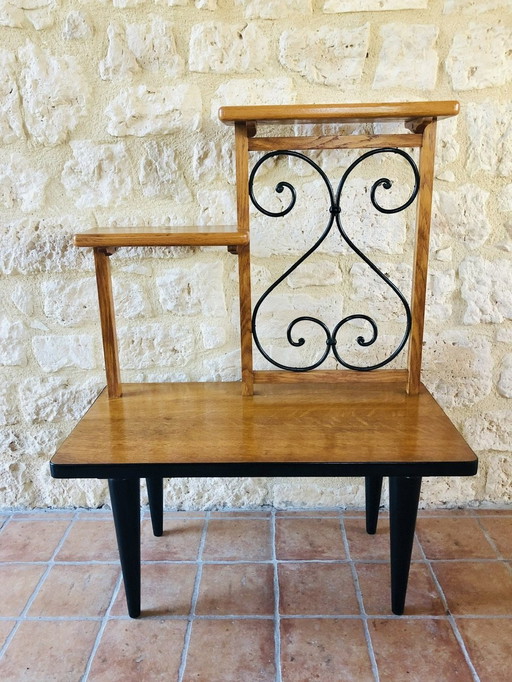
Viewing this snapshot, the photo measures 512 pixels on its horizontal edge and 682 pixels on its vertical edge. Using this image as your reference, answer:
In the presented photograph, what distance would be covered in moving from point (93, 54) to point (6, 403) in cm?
111

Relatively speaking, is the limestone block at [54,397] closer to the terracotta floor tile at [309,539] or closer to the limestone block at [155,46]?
the terracotta floor tile at [309,539]

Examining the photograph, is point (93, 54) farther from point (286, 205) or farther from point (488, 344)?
point (488, 344)

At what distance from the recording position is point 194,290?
166 cm

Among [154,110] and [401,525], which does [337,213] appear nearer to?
[154,110]

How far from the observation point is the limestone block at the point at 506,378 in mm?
1699

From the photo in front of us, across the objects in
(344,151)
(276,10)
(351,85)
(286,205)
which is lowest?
(286,205)

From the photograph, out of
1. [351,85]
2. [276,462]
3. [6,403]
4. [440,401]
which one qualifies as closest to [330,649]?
[276,462]

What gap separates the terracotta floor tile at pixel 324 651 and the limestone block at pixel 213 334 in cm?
81

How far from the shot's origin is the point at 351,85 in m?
1.49

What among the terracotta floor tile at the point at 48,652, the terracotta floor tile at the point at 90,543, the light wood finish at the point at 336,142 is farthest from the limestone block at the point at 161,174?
the terracotta floor tile at the point at 48,652

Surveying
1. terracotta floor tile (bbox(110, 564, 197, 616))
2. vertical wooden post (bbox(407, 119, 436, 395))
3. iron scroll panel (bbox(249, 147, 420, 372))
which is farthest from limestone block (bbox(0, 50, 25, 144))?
terracotta floor tile (bbox(110, 564, 197, 616))

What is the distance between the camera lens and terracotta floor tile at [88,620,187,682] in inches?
50.5

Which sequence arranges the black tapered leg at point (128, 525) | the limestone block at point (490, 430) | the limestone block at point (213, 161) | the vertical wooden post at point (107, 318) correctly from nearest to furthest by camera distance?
the black tapered leg at point (128, 525) → the vertical wooden post at point (107, 318) → the limestone block at point (213, 161) → the limestone block at point (490, 430)

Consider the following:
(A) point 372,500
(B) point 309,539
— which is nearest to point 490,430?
(A) point 372,500
